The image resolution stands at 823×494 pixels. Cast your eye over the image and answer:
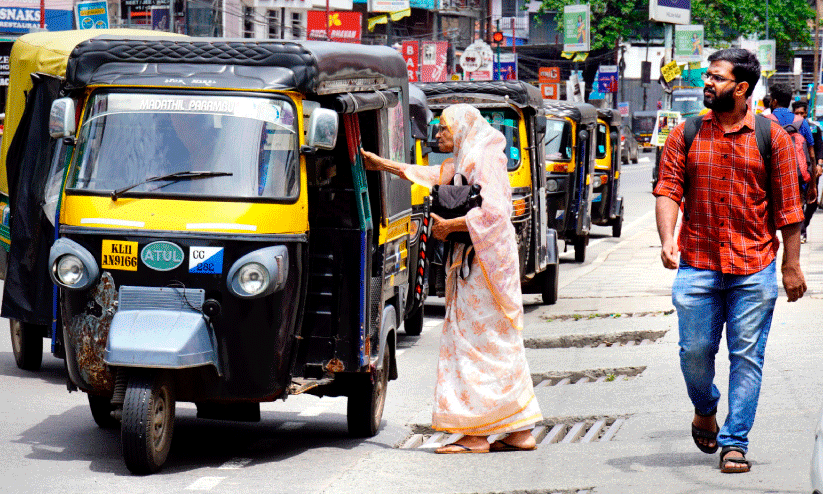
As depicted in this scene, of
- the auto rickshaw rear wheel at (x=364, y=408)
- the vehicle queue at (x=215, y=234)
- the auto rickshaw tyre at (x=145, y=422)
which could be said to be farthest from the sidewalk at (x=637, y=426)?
the auto rickshaw tyre at (x=145, y=422)

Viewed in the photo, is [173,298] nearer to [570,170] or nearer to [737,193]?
[737,193]

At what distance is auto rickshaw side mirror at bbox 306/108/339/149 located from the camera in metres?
6.26

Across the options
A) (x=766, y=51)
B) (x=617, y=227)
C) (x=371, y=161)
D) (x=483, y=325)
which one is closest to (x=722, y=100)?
(x=483, y=325)

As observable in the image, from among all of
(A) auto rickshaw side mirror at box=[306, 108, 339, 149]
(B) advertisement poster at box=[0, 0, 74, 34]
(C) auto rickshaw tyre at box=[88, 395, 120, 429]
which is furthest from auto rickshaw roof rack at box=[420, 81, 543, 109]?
(B) advertisement poster at box=[0, 0, 74, 34]

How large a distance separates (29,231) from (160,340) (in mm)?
3324

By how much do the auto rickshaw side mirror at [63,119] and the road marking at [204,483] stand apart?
1.87m

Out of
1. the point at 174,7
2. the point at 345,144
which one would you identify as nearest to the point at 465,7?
the point at 174,7

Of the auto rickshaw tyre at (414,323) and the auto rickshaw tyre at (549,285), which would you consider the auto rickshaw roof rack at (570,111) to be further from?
the auto rickshaw tyre at (414,323)

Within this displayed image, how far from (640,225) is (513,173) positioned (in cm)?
1345

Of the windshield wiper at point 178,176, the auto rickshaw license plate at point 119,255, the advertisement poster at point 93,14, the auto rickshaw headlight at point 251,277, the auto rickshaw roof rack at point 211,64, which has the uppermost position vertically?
the advertisement poster at point 93,14

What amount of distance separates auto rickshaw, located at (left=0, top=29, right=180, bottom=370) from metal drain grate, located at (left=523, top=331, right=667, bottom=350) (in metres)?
4.15

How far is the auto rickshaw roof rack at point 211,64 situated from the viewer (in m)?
6.49

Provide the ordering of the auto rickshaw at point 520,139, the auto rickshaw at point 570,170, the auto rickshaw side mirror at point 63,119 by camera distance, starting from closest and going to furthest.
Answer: the auto rickshaw side mirror at point 63,119
the auto rickshaw at point 520,139
the auto rickshaw at point 570,170

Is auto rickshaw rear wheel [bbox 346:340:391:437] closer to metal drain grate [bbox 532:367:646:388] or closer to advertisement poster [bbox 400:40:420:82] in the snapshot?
metal drain grate [bbox 532:367:646:388]
